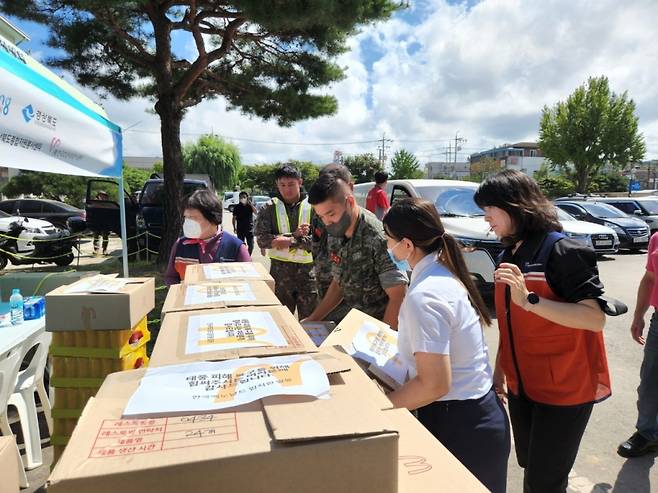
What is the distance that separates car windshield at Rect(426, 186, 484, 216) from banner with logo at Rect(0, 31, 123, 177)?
14.6ft

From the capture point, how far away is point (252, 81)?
30.3ft

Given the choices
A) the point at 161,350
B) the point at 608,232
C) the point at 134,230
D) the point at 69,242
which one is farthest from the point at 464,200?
the point at 69,242

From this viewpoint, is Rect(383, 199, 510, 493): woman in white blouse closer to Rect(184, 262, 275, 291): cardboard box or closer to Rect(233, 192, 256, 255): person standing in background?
Rect(184, 262, 275, 291): cardboard box

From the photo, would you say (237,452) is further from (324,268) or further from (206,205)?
(206,205)

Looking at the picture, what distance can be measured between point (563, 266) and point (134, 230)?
1055 cm

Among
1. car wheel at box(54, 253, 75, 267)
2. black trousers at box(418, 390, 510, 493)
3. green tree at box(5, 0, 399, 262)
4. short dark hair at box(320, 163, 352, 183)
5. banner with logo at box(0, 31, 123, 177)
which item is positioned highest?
green tree at box(5, 0, 399, 262)

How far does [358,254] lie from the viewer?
229cm

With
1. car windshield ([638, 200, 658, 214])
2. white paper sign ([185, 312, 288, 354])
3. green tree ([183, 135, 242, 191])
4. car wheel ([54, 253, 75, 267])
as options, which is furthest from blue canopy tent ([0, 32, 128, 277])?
green tree ([183, 135, 242, 191])

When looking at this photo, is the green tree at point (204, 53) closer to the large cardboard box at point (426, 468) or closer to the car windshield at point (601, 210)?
the large cardboard box at point (426, 468)

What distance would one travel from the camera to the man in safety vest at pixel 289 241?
349cm

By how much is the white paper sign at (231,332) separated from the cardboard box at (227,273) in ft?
1.99

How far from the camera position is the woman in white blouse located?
1.30 metres

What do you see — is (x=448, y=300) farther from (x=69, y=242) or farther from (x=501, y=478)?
(x=69, y=242)

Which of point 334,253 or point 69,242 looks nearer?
point 334,253
